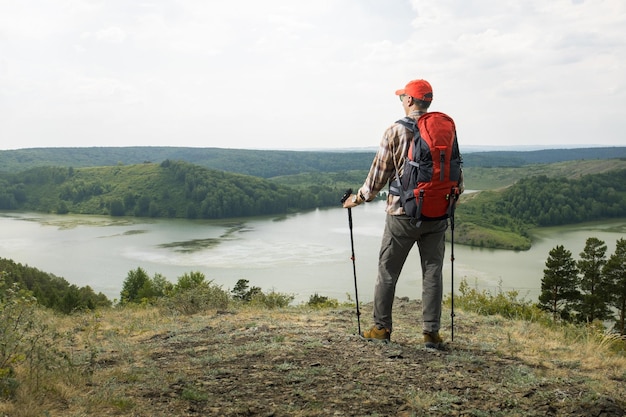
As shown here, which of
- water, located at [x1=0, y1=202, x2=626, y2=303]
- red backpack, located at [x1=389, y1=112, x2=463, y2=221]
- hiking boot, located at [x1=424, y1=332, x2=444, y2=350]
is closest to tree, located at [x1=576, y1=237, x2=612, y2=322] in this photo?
water, located at [x1=0, y1=202, x2=626, y2=303]

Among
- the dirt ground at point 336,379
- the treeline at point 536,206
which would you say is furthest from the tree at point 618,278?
the treeline at point 536,206

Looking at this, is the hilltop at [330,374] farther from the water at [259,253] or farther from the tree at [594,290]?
the water at [259,253]

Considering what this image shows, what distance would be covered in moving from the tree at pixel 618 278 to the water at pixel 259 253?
269 inches

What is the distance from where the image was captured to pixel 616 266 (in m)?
25.4

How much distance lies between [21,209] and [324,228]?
7630 cm

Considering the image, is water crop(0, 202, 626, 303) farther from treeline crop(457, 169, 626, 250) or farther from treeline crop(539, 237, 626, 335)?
treeline crop(457, 169, 626, 250)

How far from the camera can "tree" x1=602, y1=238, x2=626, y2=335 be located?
24828mm

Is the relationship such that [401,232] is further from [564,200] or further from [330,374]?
[564,200]

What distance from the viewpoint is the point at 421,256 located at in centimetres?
465

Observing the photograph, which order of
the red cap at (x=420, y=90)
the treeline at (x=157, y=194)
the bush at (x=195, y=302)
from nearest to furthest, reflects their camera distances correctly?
the red cap at (x=420, y=90) < the bush at (x=195, y=302) < the treeline at (x=157, y=194)

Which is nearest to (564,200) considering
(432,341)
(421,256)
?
(432,341)

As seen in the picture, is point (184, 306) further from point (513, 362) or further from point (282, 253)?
point (282, 253)

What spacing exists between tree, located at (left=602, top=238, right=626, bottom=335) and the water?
682 centimetres

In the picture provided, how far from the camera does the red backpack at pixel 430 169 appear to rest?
4184 millimetres
